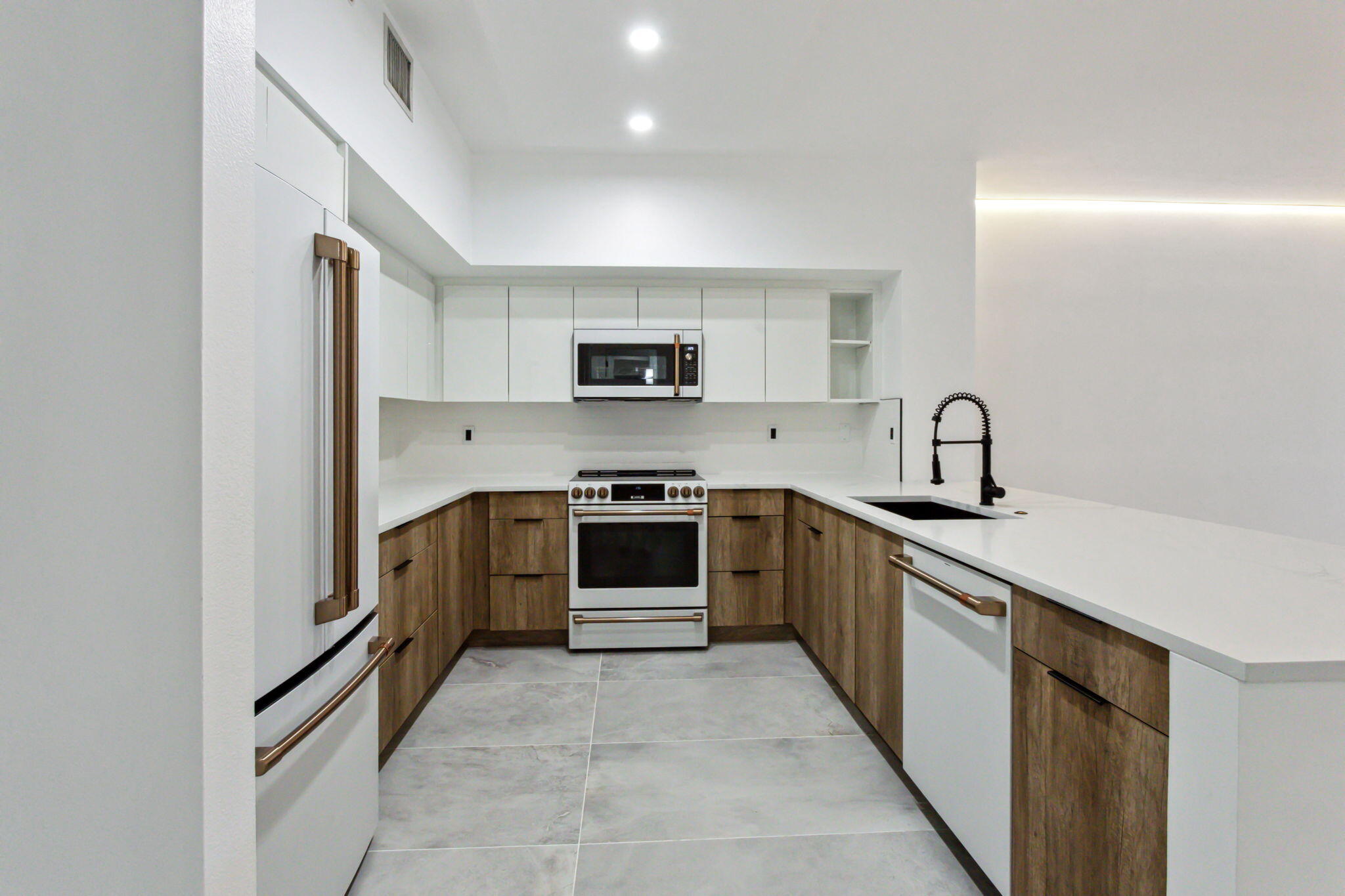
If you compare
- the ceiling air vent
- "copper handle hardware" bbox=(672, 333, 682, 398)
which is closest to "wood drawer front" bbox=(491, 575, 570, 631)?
"copper handle hardware" bbox=(672, 333, 682, 398)

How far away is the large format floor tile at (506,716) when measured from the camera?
2.31 m

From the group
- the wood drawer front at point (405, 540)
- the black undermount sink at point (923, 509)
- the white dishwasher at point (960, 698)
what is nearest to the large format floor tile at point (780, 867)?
the white dishwasher at point (960, 698)

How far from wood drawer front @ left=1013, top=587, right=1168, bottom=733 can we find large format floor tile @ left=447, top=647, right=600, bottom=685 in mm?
2120

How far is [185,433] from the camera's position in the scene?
688 millimetres

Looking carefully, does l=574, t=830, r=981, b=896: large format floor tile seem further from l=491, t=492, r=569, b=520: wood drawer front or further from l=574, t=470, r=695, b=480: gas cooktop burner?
l=574, t=470, r=695, b=480: gas cooktop burner

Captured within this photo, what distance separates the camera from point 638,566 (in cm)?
326


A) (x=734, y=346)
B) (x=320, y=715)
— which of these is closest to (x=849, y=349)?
(x=734, y=346)

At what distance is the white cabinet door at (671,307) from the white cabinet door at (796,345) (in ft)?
1.43

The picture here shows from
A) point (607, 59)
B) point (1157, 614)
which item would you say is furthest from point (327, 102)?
point (1157, 614)

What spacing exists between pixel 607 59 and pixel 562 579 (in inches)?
97.0

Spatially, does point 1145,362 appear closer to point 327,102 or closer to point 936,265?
point 936,265

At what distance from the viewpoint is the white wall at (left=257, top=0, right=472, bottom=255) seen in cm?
145

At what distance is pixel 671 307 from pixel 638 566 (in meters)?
1.53

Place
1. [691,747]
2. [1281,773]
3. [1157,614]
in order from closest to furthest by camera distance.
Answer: [1281,773], [1157,614], [691,747]
